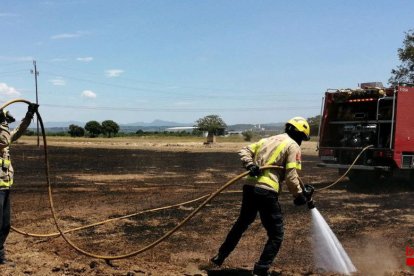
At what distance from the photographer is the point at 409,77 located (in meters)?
37.7

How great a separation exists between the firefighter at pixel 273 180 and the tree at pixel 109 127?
80776 mm

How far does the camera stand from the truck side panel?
37.2 ft

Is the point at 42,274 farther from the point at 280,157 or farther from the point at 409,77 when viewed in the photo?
the point at 409,77

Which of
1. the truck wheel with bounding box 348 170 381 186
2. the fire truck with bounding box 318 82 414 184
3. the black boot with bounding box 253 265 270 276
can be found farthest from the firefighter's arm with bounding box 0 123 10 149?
the truck wheel with bounding box 348 170 381 186

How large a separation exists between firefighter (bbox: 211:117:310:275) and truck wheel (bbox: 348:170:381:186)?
8.98 metres

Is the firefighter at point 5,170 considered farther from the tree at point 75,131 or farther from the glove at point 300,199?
the tree at point 75,131

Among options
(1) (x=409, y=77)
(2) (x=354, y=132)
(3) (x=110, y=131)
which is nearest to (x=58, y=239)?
(2) (x=354, y=132)

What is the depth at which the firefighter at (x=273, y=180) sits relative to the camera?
477 cm

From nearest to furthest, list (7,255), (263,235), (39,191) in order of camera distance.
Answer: (7,255) → (263,235) → (39,191)

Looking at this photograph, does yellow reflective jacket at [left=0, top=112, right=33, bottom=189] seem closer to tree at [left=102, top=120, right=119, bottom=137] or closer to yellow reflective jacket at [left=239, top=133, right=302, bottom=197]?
yellow reflective jacket at [left=239, top=133, right=302, bottom=197]

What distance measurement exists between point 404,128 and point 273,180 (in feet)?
26.0

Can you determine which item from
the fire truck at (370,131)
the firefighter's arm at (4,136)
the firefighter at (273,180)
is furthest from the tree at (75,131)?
the firefighter at (273,180)

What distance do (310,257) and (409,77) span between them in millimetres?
35975

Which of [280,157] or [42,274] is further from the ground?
[280,157]
